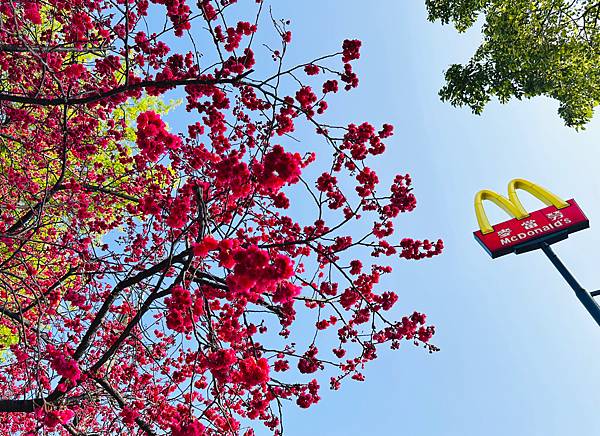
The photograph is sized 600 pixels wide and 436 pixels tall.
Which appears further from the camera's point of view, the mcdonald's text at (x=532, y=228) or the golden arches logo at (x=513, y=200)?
the golden arches logo at (x=513, y=200)

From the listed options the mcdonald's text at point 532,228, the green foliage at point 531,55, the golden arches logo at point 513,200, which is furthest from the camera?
the golden arches logo at point 513,200

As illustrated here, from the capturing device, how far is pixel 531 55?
680cm

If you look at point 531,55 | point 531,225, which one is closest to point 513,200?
point 531,225

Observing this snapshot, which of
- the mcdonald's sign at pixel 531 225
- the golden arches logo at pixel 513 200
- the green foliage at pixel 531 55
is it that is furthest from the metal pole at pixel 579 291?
the green foliage at pixel 531 55

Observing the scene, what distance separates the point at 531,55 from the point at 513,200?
15.3 ft

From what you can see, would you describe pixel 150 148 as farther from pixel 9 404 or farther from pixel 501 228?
pixel 501 228

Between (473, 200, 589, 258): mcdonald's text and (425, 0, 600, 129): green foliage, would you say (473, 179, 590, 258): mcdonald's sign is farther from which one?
(425, 0, 600, 129): green foliage

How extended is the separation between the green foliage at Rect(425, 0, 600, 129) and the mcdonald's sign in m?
2.89

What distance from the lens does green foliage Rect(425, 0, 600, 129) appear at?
256 inches

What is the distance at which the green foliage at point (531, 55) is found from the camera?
6.50 meters

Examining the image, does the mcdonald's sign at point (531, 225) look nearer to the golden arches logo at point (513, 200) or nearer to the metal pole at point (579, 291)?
the golden arches logo at point (513, 200)

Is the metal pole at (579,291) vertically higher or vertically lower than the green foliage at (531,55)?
lower

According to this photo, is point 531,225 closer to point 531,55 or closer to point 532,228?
point 532,228

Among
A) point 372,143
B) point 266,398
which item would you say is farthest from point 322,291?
point 372,143
